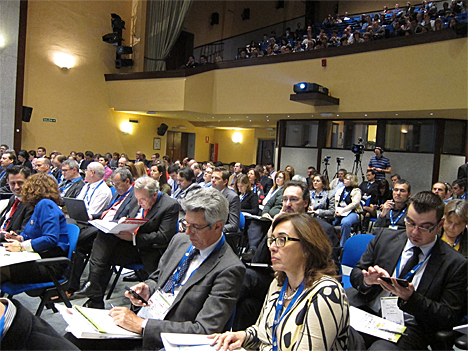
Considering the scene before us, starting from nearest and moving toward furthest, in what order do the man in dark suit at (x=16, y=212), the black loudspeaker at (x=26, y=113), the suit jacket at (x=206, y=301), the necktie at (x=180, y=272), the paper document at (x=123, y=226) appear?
1. the suit jacket at (x=206, y=301)
2. the necktie at (x=180, y=272)
3. the paper document at (x=123, y=226)
4. the man in dark suit at (x=16, y=212)
5. the black loudspeaker at (x=26, y=113)

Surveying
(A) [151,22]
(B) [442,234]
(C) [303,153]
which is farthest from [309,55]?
(B) [442,234]

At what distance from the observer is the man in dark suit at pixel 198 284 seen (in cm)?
171

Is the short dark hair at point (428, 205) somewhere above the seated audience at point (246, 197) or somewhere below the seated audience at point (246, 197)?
above

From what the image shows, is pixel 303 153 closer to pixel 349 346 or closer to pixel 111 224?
pixel 111 224

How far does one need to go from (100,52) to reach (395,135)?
10.6 m

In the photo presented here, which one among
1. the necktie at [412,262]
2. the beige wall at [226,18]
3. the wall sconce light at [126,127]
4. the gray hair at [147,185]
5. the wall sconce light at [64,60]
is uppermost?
the beige wall at [226,18]

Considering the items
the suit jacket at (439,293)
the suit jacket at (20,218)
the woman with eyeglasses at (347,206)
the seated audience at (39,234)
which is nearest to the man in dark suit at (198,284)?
the suit jacket at (439,293)

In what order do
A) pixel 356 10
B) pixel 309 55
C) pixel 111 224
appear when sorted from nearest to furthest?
1. pixel 111 224
2. pixel 309 55
3. pixel 356 10

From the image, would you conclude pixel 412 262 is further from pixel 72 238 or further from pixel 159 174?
pixel 159 174

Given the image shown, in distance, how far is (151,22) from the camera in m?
14.6

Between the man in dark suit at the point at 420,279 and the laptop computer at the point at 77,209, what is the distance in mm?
3023

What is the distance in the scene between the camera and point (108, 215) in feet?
13.8

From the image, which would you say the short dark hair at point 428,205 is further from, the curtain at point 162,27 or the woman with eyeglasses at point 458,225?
the curtain at point 162,27

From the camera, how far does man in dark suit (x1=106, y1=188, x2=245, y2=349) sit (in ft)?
5.59
